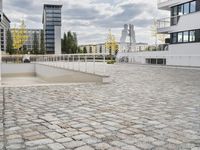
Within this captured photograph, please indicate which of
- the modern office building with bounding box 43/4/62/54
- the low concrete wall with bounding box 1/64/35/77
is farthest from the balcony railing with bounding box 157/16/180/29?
the modern office building with bounding box 43/4/62/54

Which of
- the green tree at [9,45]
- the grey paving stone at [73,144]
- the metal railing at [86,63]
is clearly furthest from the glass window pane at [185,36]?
Result: the green tree at [9,45]

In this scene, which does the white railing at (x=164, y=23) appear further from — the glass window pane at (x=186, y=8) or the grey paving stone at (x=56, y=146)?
the grey paving stone at (x=56, y=146)

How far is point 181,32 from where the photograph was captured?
102ft

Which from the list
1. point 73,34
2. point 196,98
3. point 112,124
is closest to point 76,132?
point 112,124

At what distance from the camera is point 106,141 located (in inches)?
187

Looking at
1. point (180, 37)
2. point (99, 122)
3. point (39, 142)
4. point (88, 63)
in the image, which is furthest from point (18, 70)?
point (39, 142)

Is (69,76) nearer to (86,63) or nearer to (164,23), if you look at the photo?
(86,63)

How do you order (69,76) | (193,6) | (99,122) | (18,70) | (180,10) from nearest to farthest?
(99,122) → (69,76) → (193,6) → (180,10) → (18,70)

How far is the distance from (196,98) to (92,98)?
3255 millimetres

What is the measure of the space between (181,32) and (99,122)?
2702 cm

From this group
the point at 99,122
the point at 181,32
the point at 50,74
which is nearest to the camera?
the point at 99,122

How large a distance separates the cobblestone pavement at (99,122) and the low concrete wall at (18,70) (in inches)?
1325

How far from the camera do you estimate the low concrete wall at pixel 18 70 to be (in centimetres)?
4149

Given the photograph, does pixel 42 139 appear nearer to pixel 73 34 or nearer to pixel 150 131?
pixel 150 131
